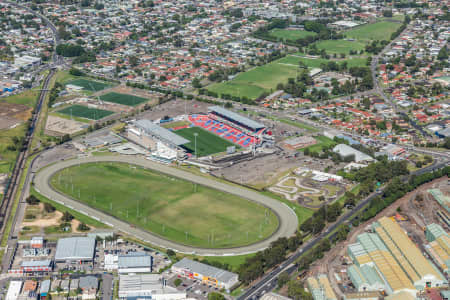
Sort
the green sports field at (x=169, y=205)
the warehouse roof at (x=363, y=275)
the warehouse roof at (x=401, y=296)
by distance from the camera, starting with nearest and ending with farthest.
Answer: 1. the warehouse roof at (x=401, y=296)
2. the warehouse roof at (x=363, y=275)
3. the green sports field at (x=169, y=205)

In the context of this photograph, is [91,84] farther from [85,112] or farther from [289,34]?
[289,34]

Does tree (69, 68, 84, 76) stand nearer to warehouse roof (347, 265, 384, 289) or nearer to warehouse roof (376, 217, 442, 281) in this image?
warehouse roof (376, 217, 442, 281)

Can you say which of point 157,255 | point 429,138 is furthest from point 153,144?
point 429,138

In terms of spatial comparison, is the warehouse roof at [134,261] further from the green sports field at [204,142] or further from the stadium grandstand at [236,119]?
the stadium grandstand at [236,119]

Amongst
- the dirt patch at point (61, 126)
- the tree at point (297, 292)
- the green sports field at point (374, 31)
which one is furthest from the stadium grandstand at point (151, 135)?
the green sports field at point (374, 31)

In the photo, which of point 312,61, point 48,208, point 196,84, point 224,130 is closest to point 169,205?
point 48,208
